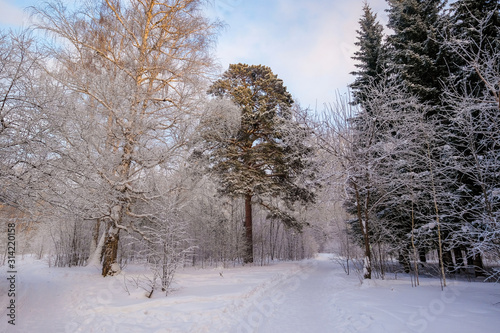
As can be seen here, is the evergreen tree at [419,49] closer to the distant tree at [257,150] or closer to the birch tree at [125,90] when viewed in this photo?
the distant tree at [257,150]

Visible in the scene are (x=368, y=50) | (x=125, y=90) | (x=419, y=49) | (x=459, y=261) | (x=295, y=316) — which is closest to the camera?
(x=295, y=316)

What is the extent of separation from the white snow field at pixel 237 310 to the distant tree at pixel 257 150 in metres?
7.57

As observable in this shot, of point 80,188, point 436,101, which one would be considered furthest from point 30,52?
point 436,101

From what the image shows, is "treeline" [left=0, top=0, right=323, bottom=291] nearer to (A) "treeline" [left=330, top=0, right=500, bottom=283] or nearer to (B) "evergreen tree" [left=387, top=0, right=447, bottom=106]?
(A) "treeline" [left=330, top=0, right=500, bottom=283]

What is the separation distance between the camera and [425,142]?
8219 mm

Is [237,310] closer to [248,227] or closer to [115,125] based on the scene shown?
[115,125]

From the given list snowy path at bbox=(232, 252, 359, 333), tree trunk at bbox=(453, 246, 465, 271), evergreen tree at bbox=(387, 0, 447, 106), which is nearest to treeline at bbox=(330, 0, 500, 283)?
evergreen tree at bbox=(387, 0, 447, 106)

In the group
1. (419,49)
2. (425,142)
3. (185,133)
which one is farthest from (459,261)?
(185,133)

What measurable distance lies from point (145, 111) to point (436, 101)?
1248 centimetres

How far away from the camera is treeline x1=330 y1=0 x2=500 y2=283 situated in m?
7.02

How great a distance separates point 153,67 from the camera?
8.66m

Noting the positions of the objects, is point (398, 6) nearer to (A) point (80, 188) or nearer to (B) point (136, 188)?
(B) point (136, 188)

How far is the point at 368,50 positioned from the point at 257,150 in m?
9.15

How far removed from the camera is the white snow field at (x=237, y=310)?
4297mm
